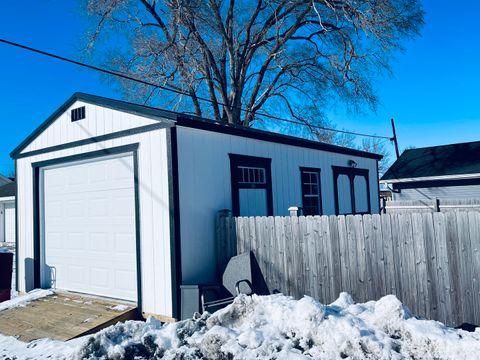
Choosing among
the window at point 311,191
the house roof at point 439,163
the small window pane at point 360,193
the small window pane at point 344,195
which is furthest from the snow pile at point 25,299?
the house roof at point 439,163

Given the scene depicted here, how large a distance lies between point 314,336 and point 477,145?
19.7 m

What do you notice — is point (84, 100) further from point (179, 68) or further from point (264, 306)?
point (179, 68)

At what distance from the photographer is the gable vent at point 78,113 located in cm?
800

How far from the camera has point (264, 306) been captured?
187 inches

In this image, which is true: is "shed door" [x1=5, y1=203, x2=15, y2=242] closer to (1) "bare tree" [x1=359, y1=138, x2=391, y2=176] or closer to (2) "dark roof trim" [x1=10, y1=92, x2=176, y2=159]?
(2) "dark roof trim" [x1=10, y1=92, x2=176, y2=159]

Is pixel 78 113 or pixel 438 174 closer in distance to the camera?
pixel 78 113

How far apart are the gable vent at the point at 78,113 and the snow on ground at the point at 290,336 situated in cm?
470

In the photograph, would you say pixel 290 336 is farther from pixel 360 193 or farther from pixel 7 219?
pixel 7 219

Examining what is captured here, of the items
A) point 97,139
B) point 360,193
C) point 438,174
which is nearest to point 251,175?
point 97,139

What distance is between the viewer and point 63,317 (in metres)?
6.65

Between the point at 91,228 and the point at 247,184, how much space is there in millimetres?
3316

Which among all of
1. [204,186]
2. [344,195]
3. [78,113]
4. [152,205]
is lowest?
[152,205]

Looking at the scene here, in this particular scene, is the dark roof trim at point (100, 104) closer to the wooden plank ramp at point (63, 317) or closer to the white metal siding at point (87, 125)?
the white metal siding at point (87, 125)

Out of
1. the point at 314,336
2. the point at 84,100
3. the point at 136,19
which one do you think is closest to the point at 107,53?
the point at 136,19
